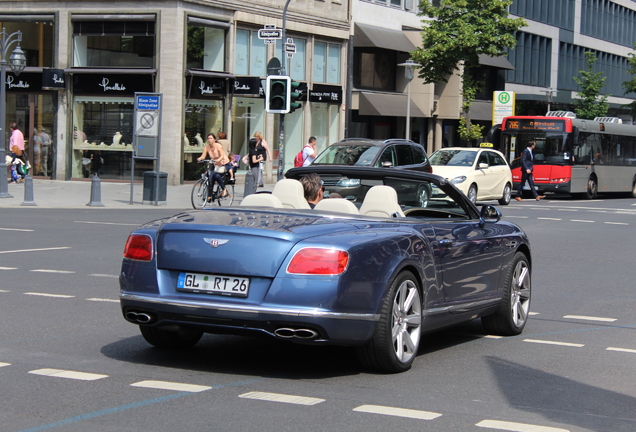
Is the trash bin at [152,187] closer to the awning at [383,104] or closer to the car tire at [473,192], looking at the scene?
the car tire at [473,192]

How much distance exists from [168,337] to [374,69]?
40.4 meters

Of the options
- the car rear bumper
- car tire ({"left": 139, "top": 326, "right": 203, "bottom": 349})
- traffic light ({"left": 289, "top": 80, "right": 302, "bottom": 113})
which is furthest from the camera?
traffic light ({"left": 289, "top": 80, "right": 302, "bottom": 113})

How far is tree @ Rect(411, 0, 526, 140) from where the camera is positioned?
40.8 meters

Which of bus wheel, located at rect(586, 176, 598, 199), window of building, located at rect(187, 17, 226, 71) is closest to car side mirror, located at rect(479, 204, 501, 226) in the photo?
window of building, located at rect(187, 17, 226, 71)

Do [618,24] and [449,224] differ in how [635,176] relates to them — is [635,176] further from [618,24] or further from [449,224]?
[618,24]

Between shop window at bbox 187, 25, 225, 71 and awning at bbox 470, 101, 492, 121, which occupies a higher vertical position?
shop window at bbox 187, 25, 225, 71

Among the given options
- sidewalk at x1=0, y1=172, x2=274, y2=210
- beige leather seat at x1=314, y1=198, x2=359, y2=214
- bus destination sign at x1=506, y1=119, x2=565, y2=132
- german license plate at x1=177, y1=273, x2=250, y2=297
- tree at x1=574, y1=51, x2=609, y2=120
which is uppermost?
tree at x1=574, y1=51, x2=609, y2=120

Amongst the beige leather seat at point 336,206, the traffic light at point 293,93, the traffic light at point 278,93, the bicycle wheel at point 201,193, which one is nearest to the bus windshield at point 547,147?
the bicycle wheel at point 201,193

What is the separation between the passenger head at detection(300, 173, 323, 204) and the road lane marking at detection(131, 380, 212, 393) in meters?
2.39

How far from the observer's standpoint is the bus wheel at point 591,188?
37.7 m

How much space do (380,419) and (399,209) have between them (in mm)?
2533

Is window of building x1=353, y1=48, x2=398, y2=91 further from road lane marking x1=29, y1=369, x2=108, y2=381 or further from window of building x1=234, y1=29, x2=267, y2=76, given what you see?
road lane marking x1=29, y1=369, x2=108, y2=381

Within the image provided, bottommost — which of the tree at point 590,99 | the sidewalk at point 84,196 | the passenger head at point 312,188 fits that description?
the sidewalk at point 84,196

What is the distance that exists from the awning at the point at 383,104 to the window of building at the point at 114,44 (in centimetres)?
1341
